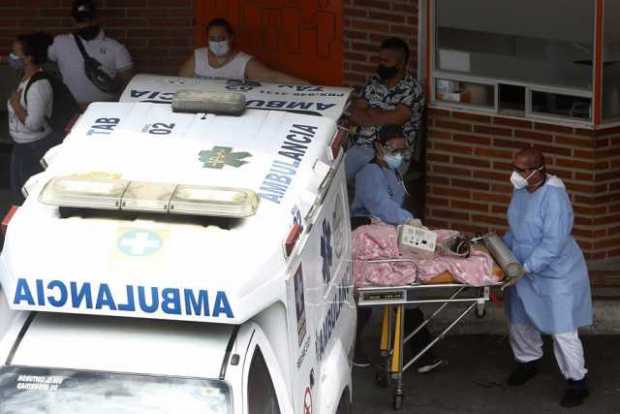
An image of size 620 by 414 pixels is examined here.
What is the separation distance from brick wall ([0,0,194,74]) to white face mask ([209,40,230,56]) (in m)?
1.86

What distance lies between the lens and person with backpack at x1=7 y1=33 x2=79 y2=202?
36.2 ft

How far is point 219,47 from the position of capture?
1127 cm

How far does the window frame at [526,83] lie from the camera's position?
11086 millimetres

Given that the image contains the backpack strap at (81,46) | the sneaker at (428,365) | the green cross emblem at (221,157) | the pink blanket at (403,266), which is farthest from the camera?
the backpack strap at (81,46)

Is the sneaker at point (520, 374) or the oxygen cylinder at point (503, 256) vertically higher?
the oxygen cylinder at point (503, 256)

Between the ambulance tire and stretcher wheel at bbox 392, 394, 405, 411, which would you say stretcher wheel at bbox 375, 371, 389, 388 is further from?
the ambulance tire

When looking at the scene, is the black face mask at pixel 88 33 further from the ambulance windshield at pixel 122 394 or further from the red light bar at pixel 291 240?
the ambulance windshield at pixel 122 394

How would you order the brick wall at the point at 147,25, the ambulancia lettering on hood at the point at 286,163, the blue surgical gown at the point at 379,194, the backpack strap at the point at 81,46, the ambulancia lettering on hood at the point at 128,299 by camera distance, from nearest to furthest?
the ambulancia lettering on hood at the point at 128,299 → the ambulancia lettering on hood at the point at 286,163 → the blue surgical gown at the point at 379,194 → the backpack strap at the point at 81,46 → the brick wall at the point at 147,25

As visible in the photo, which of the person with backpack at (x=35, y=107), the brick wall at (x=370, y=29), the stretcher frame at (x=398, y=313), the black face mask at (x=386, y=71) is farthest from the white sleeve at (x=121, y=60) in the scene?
the stretcher frame at (x=398, y=313)

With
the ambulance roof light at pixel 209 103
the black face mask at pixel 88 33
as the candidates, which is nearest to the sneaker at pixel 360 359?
the ambulance roof light at pixel 209 103

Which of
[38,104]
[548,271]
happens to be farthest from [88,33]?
[548,271]

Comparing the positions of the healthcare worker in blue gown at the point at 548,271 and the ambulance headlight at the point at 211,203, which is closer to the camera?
the ambulance headlight at the point at 211,203

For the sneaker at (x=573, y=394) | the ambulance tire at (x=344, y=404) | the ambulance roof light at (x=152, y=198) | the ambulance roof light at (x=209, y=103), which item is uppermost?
the ambulance roof light at (x=209, y=103)

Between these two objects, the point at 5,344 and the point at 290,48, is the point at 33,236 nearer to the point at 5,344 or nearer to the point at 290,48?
the point at 5,344
